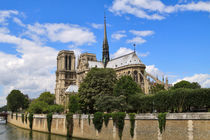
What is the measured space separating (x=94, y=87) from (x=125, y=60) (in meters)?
33.0

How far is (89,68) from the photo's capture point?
85688 millimetres

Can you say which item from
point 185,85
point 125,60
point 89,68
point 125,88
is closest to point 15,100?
point 89,68

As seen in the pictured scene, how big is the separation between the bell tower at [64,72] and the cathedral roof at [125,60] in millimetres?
27392

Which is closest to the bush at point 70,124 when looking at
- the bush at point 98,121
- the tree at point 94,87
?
the tree at point 94,87

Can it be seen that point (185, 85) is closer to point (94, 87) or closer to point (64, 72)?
point (94, 87)

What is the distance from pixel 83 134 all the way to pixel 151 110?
35.7 ft

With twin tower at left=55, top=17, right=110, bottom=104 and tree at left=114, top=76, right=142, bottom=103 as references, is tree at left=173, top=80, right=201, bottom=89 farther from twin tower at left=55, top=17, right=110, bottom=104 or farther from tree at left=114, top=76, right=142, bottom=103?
twin tower at left=55, top=17, right=110, bottom=104

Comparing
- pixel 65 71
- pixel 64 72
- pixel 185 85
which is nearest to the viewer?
pixel 185 85

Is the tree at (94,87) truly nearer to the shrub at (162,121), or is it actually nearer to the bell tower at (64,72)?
the shrub at (162,121)

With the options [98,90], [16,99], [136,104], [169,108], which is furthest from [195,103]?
[16,99]

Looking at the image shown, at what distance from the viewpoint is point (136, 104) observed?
43594mm

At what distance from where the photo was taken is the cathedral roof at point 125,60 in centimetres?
7700

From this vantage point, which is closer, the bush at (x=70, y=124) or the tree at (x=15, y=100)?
the bush at (x=70, y=124)

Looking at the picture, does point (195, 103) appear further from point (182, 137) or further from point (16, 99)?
point (16, 99)
